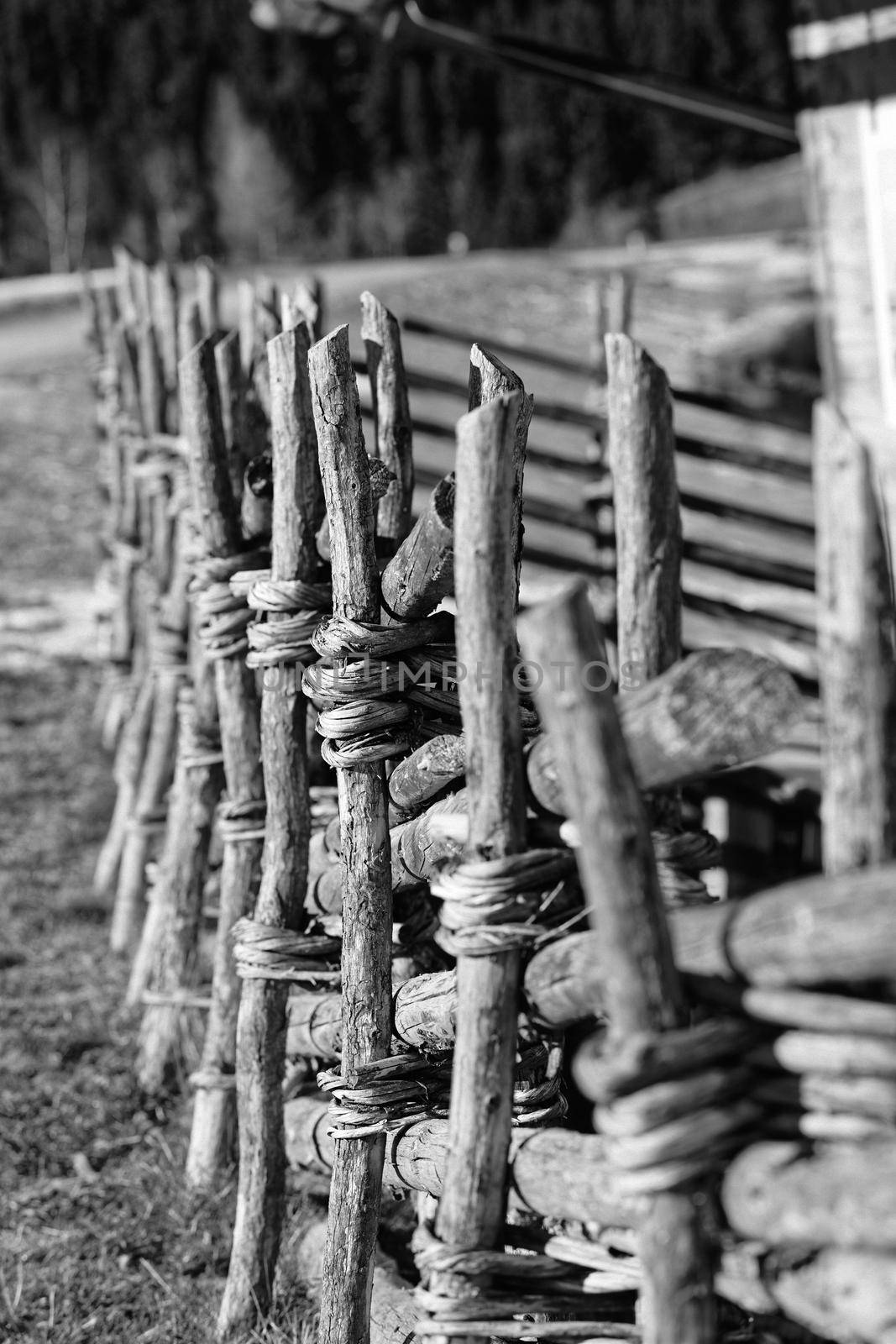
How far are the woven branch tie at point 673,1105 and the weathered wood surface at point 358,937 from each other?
700 mm

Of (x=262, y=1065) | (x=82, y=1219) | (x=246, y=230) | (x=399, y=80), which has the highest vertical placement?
(x=399, y=80)

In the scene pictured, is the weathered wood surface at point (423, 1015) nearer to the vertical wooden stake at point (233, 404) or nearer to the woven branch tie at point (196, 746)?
the woven branch tie at point (196, 746)

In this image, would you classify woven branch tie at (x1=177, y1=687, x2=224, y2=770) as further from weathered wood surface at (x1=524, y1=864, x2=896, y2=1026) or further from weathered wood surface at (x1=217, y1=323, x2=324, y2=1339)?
weathered wood surface at (x1=524, y1=864, x2=896, y2=1026)

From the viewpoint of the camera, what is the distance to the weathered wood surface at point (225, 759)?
8.71 ft

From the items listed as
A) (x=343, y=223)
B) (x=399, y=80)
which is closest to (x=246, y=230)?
(x=343, y=223)

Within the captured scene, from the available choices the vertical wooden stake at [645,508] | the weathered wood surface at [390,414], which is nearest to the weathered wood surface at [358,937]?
the weathered wood surface at [390,414]

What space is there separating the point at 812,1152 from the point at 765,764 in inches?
127

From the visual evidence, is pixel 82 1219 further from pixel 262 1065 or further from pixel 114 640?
pixel 114 640

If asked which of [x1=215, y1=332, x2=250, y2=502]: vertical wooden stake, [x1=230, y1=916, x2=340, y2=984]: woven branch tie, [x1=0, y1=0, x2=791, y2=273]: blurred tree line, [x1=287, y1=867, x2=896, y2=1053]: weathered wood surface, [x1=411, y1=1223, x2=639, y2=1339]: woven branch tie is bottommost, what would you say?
[x1=411, y1=1223, x2=639, y2=1339]: woven branch tie

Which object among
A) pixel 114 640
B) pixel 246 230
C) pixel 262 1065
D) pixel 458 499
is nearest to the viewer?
pixel 458 499

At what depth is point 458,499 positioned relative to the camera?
1567 mm

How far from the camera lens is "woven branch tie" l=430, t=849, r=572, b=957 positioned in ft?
5.24

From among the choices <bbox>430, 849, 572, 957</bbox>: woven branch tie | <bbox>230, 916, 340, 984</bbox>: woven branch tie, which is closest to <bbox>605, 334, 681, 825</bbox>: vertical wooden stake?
<bbox>430, 849, 572, 957</bbox>: woven branch tie

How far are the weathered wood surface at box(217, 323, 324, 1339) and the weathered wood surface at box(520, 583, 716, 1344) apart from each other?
98 centimetres
